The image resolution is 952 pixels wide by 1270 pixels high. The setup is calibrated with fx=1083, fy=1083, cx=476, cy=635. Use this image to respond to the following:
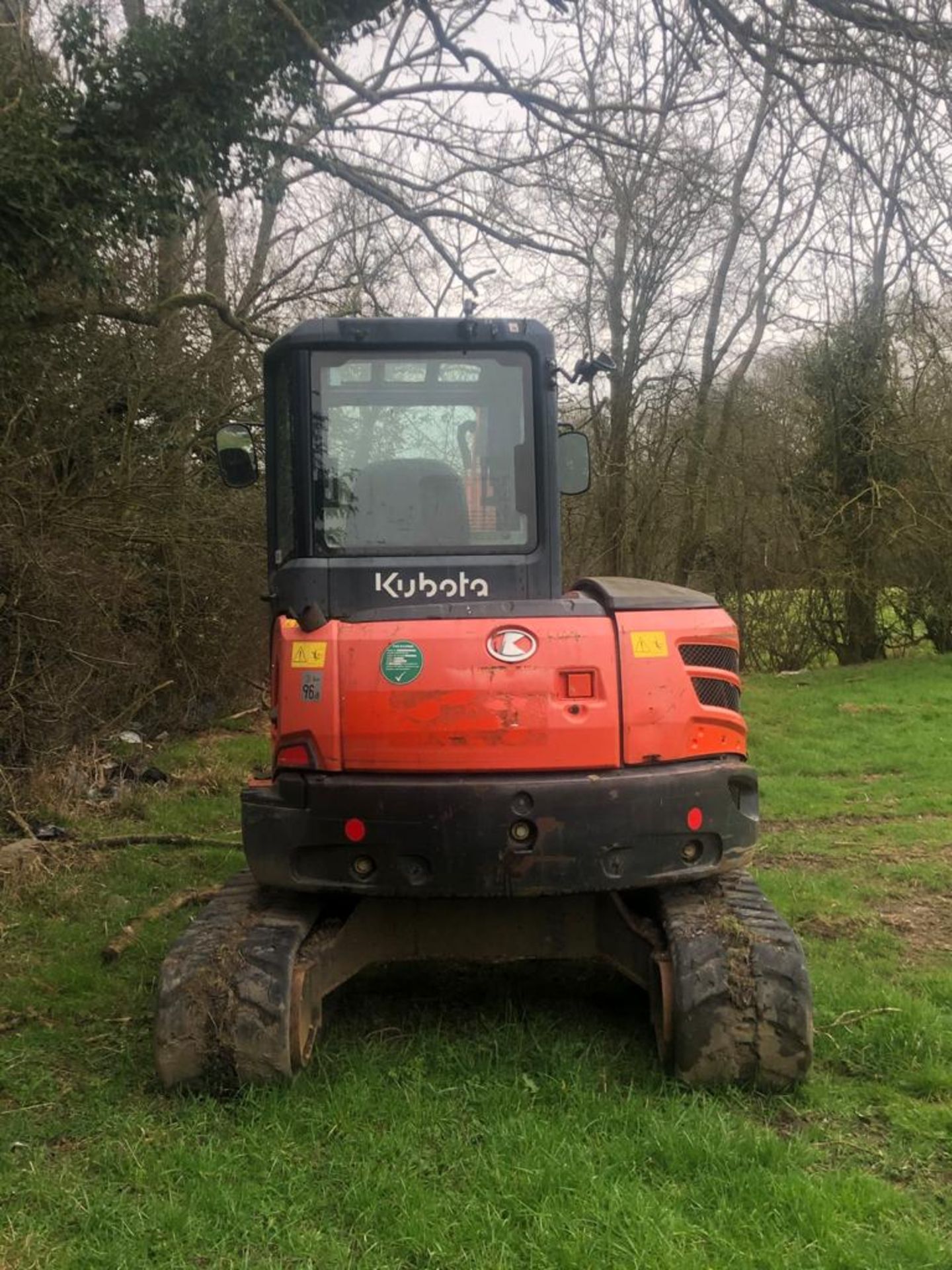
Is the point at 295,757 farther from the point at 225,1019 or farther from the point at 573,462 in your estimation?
the point at 573,462

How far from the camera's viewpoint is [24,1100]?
378 cm

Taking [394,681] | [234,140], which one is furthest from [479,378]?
[234,140]

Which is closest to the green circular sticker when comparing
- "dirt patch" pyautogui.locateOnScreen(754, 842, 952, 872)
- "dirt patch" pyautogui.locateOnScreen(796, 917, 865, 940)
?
"dirt patch" pyautogui.locateOnScreen(796, 917, 865, 940)

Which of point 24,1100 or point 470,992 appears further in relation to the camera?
point 470,992

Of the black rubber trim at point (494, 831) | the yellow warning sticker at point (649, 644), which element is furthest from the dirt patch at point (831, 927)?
the yellow warning sticker at point (649, 644)

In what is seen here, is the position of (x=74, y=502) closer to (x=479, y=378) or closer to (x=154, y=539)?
(x=154, y=539)

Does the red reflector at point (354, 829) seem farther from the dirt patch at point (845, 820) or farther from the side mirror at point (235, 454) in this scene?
the dirt patch at point (845, 820)

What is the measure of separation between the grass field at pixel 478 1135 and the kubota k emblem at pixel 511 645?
149cm

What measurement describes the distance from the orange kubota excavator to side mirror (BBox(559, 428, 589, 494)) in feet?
0.58

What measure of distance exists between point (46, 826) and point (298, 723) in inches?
166

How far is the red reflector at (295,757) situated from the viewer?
150 inches

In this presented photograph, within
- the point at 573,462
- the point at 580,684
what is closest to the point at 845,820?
the point at 573,462

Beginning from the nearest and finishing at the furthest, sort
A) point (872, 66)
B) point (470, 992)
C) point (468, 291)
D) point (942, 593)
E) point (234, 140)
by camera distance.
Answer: point (470, 992) < point (872, 66) < point (234, 140) < point (468, 291) < point (942, 593)

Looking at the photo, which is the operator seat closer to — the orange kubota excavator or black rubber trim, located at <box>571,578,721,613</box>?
the orange kubota excavator
